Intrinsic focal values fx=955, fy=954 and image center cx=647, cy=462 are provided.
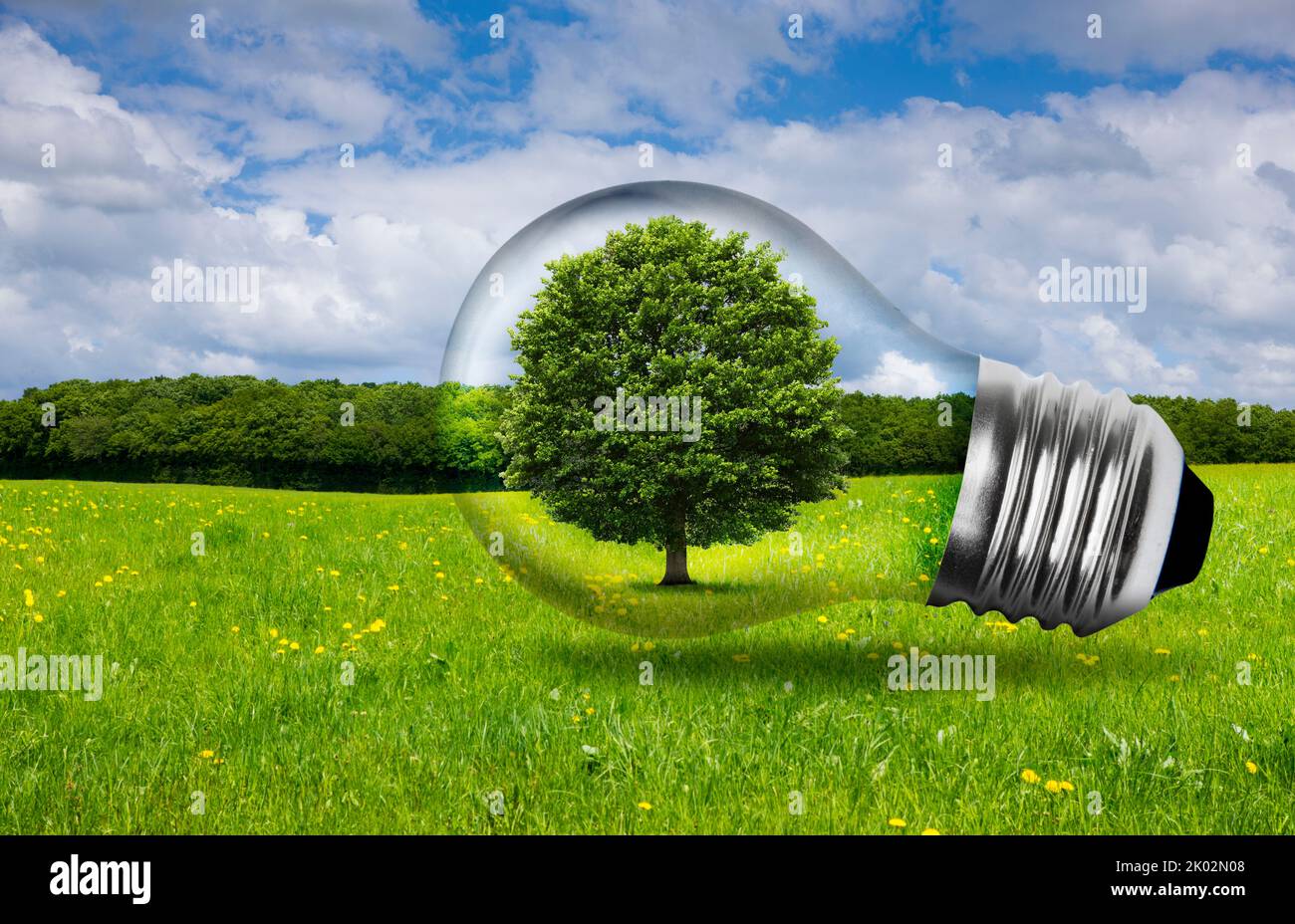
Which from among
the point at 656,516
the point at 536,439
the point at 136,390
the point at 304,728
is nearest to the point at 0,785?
the point at 304,728

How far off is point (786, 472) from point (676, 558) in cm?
87

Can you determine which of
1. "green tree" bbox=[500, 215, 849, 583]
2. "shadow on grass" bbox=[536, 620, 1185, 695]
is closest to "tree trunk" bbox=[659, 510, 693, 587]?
"green tree" bbox=[500, 215, 849, 583]

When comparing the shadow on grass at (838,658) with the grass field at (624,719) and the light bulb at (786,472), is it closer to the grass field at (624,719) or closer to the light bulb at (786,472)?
the grass field at (624,719)

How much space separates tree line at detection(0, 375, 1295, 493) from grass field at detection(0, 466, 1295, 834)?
15.4 inches

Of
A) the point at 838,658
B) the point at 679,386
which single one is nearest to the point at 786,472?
the point at 679,386

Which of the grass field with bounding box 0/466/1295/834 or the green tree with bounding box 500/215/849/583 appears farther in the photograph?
the green tree with bounding box 500/215/849/583

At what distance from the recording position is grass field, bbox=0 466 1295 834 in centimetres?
461

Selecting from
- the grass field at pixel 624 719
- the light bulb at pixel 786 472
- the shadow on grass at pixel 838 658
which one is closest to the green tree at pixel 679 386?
the light bulb at pixel 786 472

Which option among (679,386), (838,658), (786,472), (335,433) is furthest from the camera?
(335,433)

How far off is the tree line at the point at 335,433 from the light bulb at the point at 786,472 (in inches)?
3.8

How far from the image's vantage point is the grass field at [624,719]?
4.61 metres

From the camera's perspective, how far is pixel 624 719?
18.4 feet

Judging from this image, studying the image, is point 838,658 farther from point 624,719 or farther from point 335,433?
point 335,433

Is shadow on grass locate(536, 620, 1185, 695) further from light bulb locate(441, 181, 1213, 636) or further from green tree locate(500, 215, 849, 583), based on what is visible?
green tree locate(500, 215, 849, 583)
